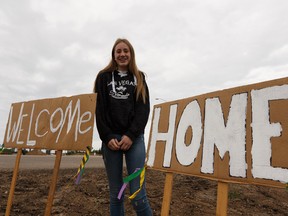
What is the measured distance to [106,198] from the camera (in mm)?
4453

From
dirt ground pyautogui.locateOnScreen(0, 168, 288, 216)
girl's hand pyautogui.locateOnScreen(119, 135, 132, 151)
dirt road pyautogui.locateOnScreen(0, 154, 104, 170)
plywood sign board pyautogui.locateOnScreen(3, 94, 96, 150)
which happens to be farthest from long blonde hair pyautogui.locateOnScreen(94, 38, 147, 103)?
dirt road pyautogui.locateOnScreen(0, 154, 104, 170)

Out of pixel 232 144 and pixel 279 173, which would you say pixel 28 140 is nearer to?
pixel 232 144

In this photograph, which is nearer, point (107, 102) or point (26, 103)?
point (107, 102)

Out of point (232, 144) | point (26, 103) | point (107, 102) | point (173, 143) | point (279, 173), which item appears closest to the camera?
point (279, 173)

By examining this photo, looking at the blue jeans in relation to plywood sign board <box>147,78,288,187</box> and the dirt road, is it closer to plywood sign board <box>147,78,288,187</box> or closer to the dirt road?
plywood sign board <box>147,78,288,187</box>

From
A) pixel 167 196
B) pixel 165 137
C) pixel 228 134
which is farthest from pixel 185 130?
pixel 167 196

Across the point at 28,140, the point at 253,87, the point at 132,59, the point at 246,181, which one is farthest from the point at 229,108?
the point at 28,140

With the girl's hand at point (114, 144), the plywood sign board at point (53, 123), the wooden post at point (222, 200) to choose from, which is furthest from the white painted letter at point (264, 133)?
the plywood sign board at point (53, 123)

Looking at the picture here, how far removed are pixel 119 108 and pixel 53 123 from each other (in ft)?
3.34

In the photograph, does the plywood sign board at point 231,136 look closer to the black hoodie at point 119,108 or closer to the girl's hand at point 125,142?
the black hoodie at point 119,108

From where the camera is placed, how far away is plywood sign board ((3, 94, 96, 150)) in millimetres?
2676

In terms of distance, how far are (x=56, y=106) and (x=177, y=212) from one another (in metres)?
2.22

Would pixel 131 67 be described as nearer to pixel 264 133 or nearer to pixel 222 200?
pixel 264 133

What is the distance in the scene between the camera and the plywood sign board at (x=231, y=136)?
77.6 inches
